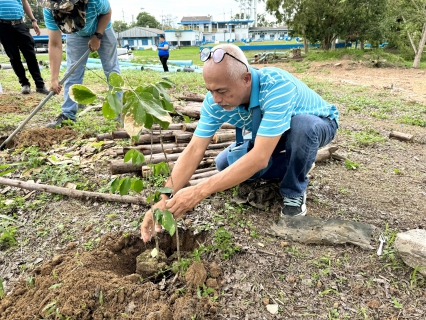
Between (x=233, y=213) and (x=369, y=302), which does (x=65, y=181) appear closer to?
(x=233, y=213)

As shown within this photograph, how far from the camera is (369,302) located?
1.78m

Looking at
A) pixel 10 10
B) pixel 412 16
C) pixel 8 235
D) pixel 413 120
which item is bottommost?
pixel 413 120

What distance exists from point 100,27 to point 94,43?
210 millimetres

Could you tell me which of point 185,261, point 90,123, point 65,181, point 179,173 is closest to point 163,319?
point 185,261

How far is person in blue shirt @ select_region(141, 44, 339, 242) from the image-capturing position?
1.86 m

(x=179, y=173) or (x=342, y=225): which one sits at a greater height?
(x=179, y=173)

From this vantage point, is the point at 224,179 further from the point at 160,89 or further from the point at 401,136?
the point at 401,136

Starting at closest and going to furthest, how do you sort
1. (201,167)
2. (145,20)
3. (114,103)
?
(114,103)
(201,167)
(145,20)

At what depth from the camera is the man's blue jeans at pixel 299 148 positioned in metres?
2.24

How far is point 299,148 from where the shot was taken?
2.26 metres

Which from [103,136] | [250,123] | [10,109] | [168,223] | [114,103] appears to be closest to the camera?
[114,103]

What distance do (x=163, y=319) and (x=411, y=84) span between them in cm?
1211

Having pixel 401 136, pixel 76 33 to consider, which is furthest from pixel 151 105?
pixel 401 136

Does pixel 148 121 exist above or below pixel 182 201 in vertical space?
above
